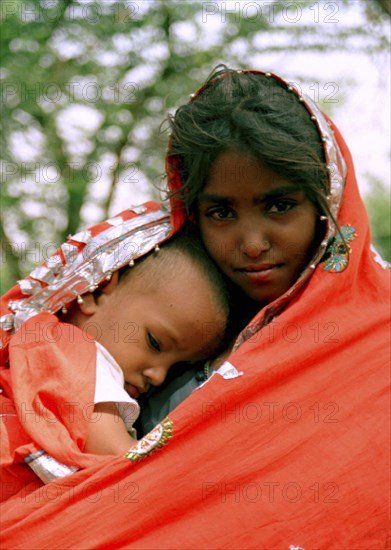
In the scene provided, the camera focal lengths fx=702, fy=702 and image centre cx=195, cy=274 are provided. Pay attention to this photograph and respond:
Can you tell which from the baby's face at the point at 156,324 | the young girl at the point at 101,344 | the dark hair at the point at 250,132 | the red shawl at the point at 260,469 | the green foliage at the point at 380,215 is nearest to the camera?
the red shawl at the point at 260,469

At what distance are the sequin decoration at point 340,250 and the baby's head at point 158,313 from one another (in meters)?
0.32

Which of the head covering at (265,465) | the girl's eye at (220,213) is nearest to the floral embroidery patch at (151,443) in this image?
the head covering at (265,465)

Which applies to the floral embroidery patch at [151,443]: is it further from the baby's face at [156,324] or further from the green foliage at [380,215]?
the green foliage at [380,215]

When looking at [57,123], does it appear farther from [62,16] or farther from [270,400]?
[270,400]

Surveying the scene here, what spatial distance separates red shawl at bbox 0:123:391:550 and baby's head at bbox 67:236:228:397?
26 centimetres

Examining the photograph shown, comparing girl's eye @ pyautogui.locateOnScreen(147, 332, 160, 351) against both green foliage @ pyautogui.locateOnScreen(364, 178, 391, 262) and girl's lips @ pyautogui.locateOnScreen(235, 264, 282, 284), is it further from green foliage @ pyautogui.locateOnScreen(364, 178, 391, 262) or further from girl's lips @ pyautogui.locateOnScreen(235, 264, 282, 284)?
green foliage @ pyautogui.locateOnScreen(364, 178, 391, 262)

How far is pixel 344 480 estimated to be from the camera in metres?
1.57

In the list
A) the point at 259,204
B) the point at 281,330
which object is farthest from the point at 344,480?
the point at 259,204

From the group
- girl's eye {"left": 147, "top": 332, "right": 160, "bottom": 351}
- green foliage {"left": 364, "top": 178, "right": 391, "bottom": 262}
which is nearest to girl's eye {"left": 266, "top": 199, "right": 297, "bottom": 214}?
girl's eye {"left": 147, "top": 332, "right": 160, "bottom": 351}

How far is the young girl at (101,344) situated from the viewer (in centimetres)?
164

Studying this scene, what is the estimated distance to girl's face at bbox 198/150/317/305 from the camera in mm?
1812

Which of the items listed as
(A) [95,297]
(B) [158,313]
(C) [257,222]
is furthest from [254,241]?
(A) [95,297]

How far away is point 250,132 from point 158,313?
0.54 meters

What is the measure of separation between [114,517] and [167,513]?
11 centimetres
